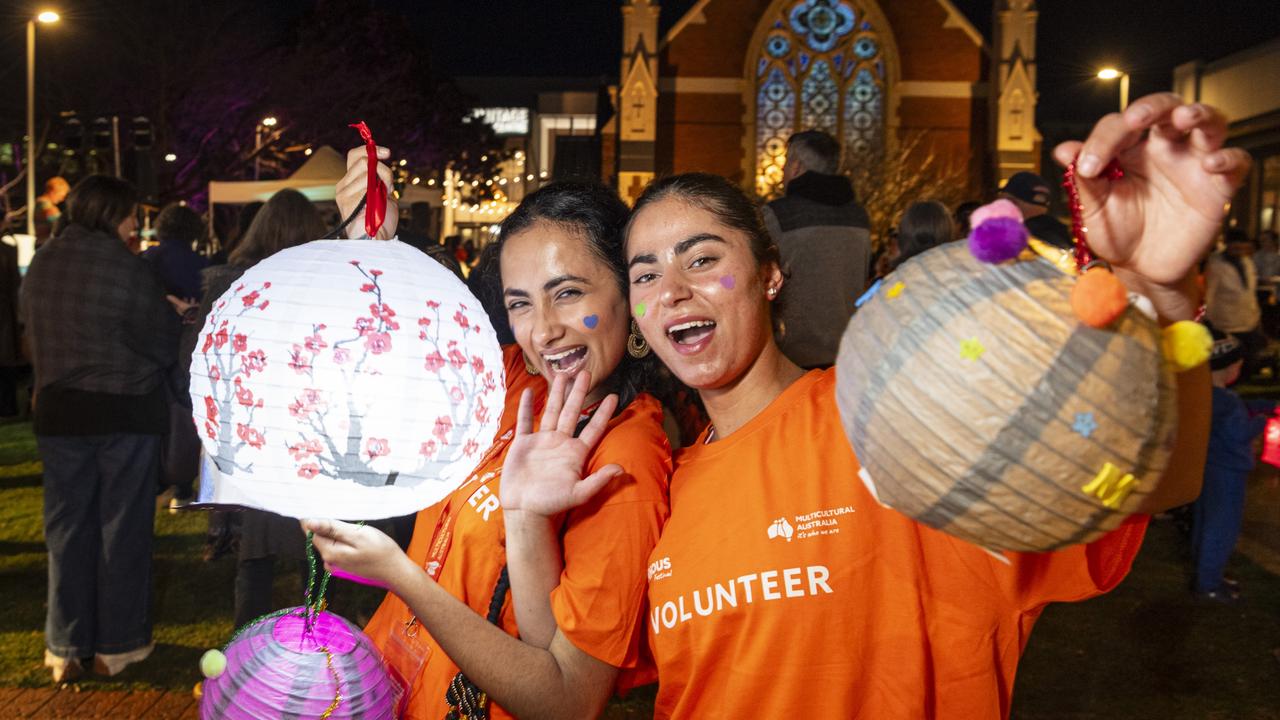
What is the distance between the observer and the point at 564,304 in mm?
2043

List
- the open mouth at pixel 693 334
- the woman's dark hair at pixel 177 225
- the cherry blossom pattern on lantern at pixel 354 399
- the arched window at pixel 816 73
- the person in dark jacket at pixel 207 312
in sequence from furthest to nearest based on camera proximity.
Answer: the arched window at pixel 816 73 < the woman's dark hair at pixel 177 225 < the person in dark jacket at pixel 207 312 < the open mouth at pixel 693 334 < the cherry blossom pattern on lantern at pixel 354 399

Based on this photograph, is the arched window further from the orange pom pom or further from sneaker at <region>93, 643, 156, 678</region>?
the orange pom pom

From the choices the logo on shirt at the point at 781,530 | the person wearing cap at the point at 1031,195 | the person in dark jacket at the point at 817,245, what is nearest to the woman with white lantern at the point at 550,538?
the logo on shirt at the point at 781,530

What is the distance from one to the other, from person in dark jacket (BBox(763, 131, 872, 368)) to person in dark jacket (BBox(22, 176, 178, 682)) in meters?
3.06

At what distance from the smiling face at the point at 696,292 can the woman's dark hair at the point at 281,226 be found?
3023mm

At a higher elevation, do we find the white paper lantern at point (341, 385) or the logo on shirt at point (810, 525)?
the white paper lantern at point (341, 385)

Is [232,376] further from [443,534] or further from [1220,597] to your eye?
[1220,597]

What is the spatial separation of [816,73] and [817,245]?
82.6 ft

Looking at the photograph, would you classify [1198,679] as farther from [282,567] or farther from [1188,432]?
[282,567]

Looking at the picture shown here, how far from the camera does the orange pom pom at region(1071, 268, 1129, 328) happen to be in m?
1.05

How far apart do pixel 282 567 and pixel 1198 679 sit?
17.6 feet

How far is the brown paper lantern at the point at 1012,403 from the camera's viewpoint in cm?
107

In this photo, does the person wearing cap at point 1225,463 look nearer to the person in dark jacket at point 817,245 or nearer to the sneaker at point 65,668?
the person in dark jacket at point 817,245

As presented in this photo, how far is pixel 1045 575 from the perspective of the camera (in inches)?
62.5
